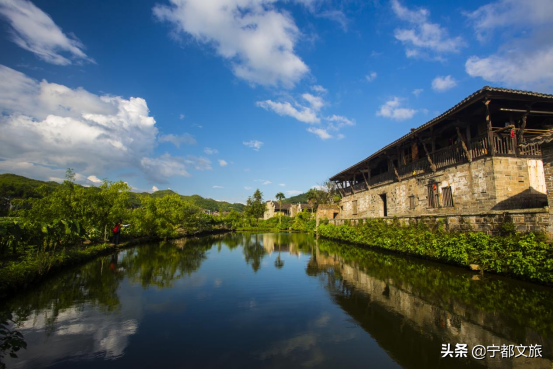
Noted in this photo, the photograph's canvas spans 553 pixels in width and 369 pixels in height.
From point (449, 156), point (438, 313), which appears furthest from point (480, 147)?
point (438, 313)

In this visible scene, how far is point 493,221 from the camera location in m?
10.2

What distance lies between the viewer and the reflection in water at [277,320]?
161 inches

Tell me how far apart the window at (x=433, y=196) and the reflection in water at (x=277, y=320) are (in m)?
7.39

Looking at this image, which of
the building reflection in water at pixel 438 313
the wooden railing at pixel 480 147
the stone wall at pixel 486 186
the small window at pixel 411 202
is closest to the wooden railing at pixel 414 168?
the stone wall at pixel 486 186

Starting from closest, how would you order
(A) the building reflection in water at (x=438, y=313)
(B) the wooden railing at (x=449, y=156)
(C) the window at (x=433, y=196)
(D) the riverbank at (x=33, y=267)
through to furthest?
1. (A) the building reflection in water at (x=438, y=313)
2. (D) the riverbank at (x=33, y=267)
3. (B) the wooden railing at (x=449, y=156)
4. (C) the window at (x=433, y=196)

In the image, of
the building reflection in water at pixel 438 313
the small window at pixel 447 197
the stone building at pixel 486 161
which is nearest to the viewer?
the building reflection in water at pixel 438 313

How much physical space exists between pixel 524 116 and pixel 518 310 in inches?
410

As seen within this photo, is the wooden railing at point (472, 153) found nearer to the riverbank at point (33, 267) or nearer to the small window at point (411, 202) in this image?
the small window at point (411, 202)

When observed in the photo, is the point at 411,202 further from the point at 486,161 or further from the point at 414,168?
the point at 486,161

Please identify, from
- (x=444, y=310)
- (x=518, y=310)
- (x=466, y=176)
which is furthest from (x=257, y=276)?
(x=466, y=176)

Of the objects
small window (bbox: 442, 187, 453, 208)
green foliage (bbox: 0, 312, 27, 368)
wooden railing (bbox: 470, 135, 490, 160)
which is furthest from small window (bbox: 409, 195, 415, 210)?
green foliage (bbox: 0, 312, 27, 368)

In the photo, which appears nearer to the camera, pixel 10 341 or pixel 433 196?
pixel 10 341

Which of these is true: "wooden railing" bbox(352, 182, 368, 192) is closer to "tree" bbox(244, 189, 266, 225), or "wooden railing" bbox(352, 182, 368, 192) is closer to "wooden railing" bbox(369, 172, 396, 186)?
"wooden railing" bbox(369, 172, 396, 186)

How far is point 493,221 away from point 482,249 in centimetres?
129
